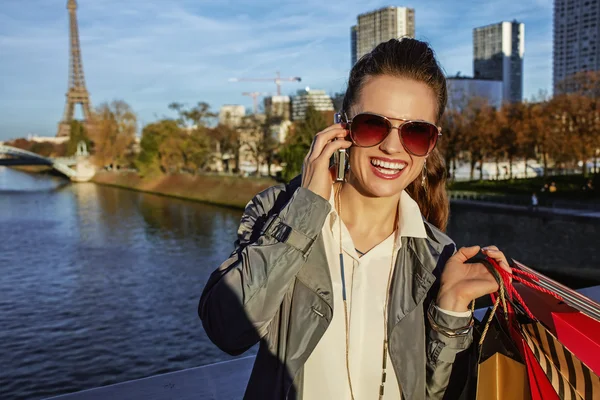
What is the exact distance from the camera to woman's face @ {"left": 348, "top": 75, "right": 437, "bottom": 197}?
153cm

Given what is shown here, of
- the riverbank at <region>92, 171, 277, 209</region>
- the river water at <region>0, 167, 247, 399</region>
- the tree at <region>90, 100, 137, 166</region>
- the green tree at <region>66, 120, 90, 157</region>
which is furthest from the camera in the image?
the green tree at <region>66, 120, 90, 157</region>

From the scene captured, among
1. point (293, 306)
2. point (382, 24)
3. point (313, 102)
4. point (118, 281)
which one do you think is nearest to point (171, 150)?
point (313, 102)

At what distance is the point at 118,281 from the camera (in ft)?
52.4

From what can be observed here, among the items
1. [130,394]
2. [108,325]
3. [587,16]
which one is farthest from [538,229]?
[587,16]

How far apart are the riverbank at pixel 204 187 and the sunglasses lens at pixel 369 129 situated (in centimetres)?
2917

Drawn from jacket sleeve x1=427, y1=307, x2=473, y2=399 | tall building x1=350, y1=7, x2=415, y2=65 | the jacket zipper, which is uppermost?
tall building x1=350, y1=7, x2=415, y2=65

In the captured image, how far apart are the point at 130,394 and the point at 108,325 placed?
10.4 meters

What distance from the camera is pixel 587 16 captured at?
8506cm

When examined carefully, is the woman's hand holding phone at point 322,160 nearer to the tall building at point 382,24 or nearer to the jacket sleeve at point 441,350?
the jacket sleeve at point 441,350

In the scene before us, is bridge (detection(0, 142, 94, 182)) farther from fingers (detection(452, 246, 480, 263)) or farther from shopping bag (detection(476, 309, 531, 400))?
shopping bag (detection(476, 309, 531, 400))

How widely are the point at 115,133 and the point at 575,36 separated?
7138cm

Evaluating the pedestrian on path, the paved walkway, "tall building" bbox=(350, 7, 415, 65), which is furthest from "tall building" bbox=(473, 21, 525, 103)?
the pedestrian on path

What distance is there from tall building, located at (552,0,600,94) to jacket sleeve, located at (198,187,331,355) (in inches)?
3547

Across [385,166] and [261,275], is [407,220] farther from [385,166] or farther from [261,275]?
[261,275]
